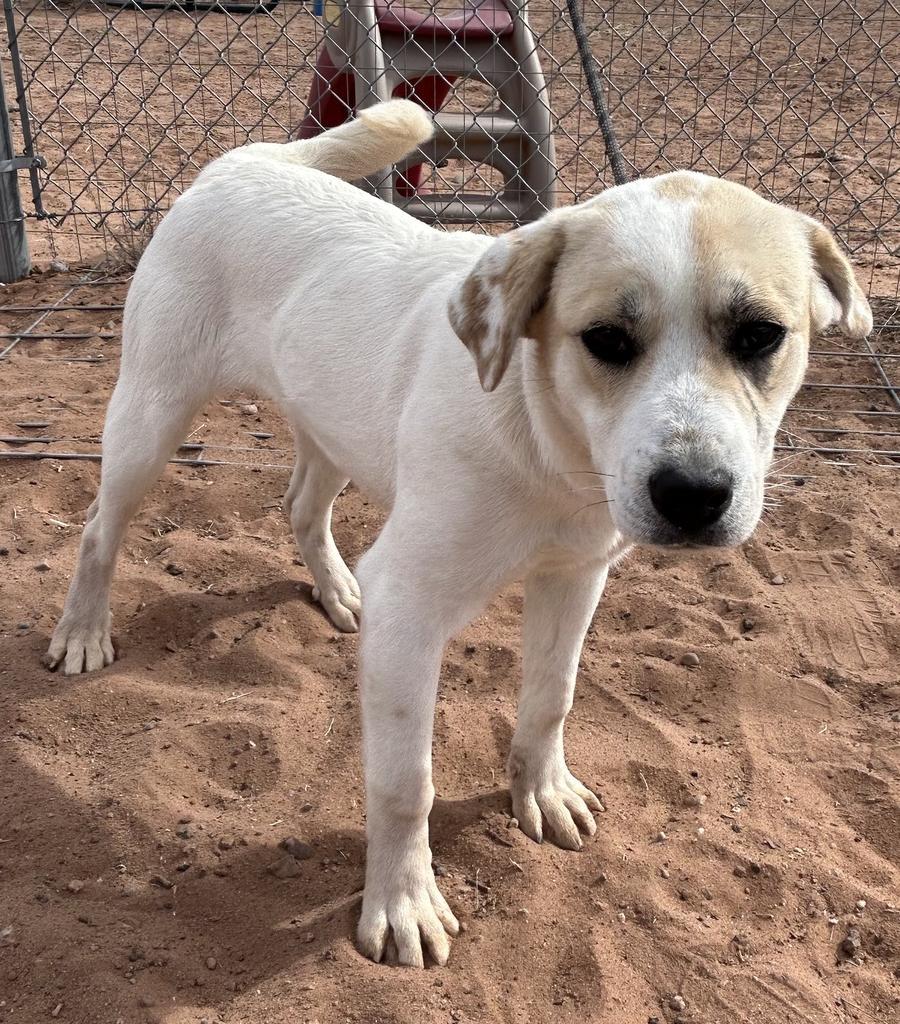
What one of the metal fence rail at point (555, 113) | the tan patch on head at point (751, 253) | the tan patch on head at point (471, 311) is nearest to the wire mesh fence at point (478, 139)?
the metal fence rail at point (555, 113)

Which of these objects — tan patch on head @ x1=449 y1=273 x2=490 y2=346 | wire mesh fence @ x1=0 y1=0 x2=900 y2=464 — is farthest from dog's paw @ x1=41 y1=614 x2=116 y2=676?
wire mesh fence @ x1=0 y1=0 x2=900 y2=464

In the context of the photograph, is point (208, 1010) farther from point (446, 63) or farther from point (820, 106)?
point (820, 106)

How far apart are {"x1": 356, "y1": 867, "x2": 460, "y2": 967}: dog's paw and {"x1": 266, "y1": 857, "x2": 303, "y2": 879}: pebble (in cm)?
21

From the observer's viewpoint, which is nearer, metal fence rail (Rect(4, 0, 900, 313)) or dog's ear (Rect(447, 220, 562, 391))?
dog's ear (Rect(447, 220, 562, 391))

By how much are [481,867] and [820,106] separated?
8.76m

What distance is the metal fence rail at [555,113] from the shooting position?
20.3 ft

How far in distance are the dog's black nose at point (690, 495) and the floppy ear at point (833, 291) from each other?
0.58m

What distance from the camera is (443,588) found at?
2.31m

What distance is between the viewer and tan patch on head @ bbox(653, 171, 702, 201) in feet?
6.98

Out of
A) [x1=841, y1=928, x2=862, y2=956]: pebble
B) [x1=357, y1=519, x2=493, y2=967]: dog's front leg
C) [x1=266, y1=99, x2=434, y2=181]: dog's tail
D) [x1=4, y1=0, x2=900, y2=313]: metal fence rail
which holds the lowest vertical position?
[x1=4, y1=0, x2=900, y2=313]: metal fence rail

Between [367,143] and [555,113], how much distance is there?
18.4 ft

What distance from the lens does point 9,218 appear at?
5836mm

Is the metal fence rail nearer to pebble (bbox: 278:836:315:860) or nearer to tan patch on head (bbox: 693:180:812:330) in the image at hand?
tan patch on head (bbox: 693:180:812:330)

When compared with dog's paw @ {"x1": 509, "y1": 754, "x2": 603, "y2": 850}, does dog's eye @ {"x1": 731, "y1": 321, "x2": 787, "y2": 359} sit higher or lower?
higher
